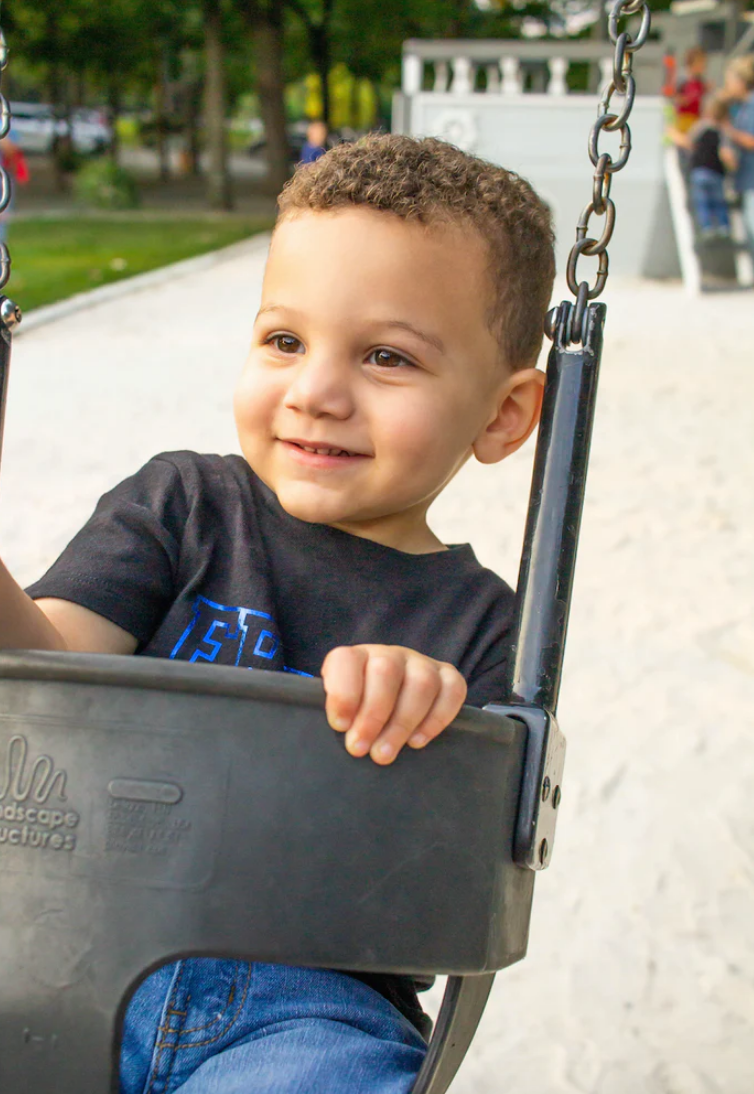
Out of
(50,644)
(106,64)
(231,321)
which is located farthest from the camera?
(106,64)

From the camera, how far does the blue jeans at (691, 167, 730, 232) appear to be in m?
11.6

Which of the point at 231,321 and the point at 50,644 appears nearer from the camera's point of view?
the point at 50,644

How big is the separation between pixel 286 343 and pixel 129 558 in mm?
275

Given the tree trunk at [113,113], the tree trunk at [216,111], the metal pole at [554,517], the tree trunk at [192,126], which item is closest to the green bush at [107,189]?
→ the tree trunk at [216,111]

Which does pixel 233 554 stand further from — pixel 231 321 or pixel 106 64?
pixel 106 64

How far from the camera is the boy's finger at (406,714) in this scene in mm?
987

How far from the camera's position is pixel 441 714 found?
39.6 inches

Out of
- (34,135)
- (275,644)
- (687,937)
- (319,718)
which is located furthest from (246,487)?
(34,135)

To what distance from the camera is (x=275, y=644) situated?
1.37 metres

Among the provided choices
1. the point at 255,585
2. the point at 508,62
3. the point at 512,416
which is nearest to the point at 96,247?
the point at 508,62

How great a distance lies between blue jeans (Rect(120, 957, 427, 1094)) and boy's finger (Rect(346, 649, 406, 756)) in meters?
0.35

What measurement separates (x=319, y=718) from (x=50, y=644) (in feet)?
1.06

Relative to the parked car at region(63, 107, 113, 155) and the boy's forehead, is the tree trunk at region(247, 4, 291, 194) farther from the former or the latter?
the boy's forehead

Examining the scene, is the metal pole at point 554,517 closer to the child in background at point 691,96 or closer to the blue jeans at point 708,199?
the blue jeans at point 708,199
